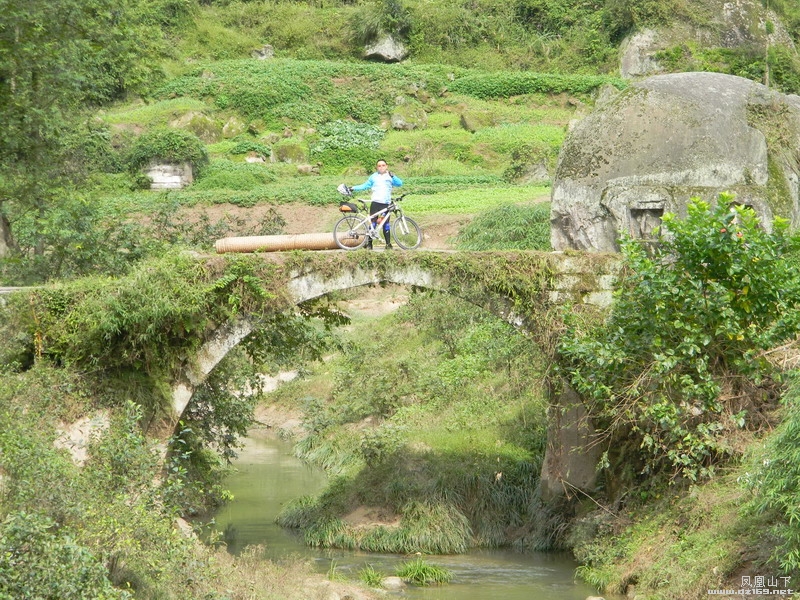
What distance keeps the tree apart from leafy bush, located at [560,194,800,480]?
6.43 meters

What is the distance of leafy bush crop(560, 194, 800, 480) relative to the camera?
37.4 feet

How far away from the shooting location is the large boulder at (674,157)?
13.5 meters

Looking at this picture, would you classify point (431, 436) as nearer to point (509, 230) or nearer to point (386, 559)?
point (386, 559)

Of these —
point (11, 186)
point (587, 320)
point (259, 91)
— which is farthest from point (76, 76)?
point (259, 91)

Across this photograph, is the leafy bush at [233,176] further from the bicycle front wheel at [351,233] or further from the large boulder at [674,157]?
the large boulder at [674,157]

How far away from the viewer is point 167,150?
3045 cm

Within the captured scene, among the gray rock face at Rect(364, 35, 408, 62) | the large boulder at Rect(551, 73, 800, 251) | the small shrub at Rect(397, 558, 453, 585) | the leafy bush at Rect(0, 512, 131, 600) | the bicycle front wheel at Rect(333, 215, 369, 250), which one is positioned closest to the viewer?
the leafy bush at Rect(0, 512, 131, 600)

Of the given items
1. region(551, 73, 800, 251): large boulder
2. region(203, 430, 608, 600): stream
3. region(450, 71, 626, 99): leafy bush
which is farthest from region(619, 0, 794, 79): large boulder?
region(203, 430, 608, 600): stream

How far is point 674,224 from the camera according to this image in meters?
11.4

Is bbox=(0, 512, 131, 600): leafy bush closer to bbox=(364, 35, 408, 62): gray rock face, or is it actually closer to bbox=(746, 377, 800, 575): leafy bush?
bbox=(746, 377, 800, 575): leafy bush

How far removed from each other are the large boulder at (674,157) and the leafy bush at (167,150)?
18.0 meters

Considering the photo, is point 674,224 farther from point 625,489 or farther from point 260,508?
point 260,508

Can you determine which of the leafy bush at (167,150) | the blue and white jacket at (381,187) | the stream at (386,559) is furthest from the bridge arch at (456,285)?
the leafy bush at (167,150)

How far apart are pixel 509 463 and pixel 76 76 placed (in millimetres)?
7269
